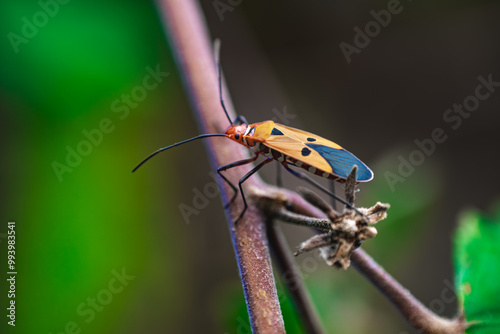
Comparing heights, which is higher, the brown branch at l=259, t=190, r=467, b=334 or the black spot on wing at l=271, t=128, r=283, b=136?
the black spot on wing at l=271, t=128, r=283, b=136

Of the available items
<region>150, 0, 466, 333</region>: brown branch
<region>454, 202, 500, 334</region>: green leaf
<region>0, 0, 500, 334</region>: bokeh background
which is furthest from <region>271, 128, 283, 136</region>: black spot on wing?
<region>454, 202, 500, 334</region>: green leaf

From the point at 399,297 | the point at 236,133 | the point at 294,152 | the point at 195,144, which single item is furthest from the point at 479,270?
the point at 195,144

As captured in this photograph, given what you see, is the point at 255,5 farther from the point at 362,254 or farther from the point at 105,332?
the point at 362,254

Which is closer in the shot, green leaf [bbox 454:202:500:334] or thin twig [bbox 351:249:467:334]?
thin twig [bbox 351:249:467:334]

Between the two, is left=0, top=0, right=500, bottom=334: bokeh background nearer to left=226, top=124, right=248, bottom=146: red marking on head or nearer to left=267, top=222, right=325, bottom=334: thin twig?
left=267, top=222, right=325, bottom=334: thin twig

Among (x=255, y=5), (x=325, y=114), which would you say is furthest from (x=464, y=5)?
(x=255, y=5)

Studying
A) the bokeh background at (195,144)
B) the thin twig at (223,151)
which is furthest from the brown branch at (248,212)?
the bokeh background at (195,144)
